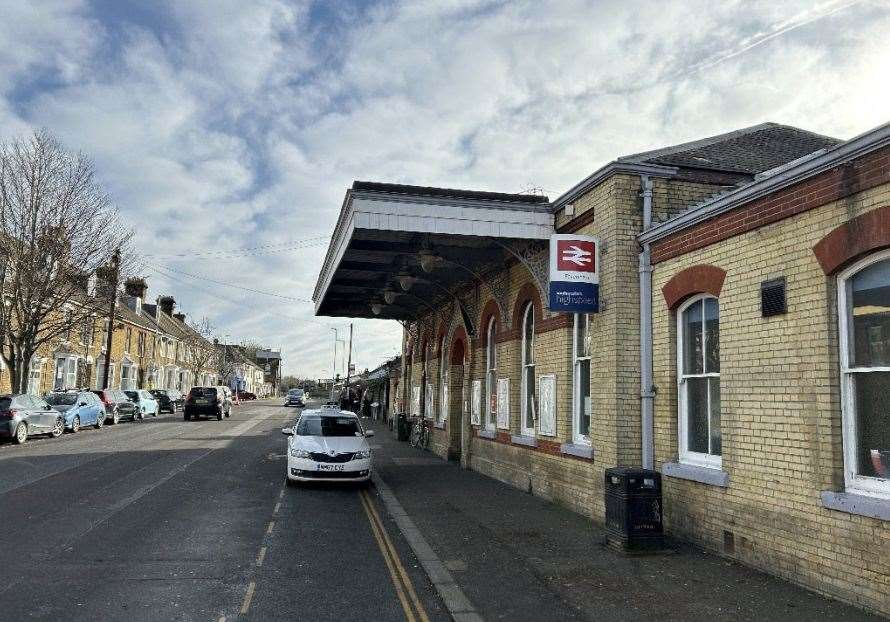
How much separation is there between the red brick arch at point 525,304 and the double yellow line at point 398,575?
5.04 meters

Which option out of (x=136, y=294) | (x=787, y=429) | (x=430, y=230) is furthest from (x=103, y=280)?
(x=136, y=294)

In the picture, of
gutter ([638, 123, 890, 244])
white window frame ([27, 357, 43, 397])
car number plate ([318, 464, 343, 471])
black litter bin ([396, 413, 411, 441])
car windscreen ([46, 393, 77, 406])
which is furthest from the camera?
white window frame ([27, 357, 43, 397])

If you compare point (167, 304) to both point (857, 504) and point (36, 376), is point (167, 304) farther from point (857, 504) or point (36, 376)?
point (857, 504)

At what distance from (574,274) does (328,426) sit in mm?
6954

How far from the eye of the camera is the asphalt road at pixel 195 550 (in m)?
5.99

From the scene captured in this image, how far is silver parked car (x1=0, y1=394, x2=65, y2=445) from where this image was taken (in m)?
20.9

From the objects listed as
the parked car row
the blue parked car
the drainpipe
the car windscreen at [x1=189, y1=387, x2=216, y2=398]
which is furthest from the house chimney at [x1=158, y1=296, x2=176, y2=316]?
the drainpipe

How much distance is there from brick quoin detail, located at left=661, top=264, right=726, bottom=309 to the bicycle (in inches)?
552

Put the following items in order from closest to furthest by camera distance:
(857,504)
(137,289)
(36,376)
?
(857,504), (36,376), (137,289)

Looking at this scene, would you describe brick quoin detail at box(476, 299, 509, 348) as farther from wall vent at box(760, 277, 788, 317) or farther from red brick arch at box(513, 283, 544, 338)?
wall vent at box(760, 277, 788, 317)

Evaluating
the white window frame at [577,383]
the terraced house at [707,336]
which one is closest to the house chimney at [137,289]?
the terraced house at [707,336]

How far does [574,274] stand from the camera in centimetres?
1041

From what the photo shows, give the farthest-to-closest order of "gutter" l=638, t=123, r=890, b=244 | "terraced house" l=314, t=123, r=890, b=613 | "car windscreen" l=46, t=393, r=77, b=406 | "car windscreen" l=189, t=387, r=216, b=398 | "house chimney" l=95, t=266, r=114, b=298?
1. "car windscreen" l=189, t=387, r=216, b=398
2. "house chimney" l=95, t=266, r=114, b=298
3. "car windscreen" l=46, t=393, r=77, b=406
4. "terraced house" l=314, t=123, r=890, b=613
5. "gutter" l=638, t=123, r=890, b=244

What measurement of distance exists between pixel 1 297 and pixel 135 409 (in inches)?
512
